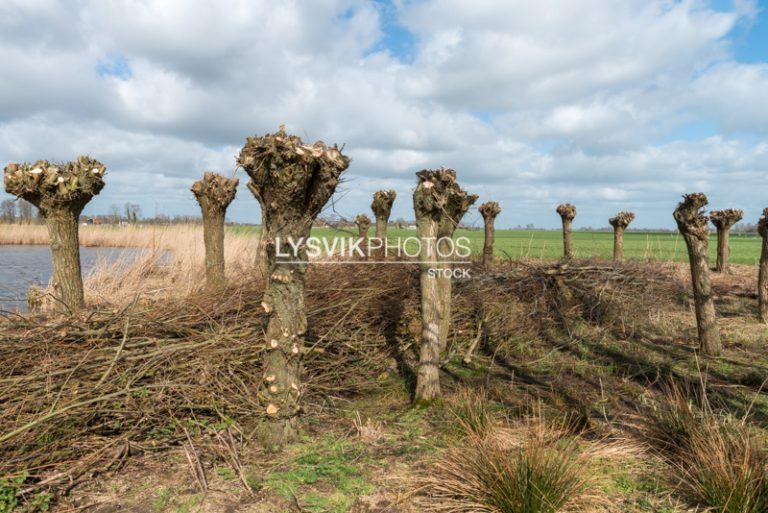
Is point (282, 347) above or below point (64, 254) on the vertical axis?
below

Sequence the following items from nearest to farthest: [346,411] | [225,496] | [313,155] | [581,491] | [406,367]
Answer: [581,491] < [225,496] < [313,155] < [346,411] < [406,367]

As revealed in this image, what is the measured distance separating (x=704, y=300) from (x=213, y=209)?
8.10 m

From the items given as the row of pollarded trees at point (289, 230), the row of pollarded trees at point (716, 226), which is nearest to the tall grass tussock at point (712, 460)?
the row of pollarded trees at point (289, 230)

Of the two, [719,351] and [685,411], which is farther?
[719,351]

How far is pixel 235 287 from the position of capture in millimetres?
6320

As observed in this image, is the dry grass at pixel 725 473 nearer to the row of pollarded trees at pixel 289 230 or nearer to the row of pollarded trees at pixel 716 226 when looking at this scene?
the row of pollarded trees at pixel 289 230

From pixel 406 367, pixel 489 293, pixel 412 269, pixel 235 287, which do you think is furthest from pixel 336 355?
pixel 489 293

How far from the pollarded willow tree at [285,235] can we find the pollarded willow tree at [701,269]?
5431mm

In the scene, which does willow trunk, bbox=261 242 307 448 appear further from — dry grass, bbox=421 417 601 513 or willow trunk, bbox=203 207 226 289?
willow trunk, bbox=203 207 226 289

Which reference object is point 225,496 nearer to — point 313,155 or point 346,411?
point 346,411

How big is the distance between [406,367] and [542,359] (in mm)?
1965

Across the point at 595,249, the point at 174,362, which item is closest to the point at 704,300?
the point at 174,362

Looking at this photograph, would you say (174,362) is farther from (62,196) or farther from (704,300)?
(704,300)

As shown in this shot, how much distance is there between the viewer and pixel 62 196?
22.2 ft
